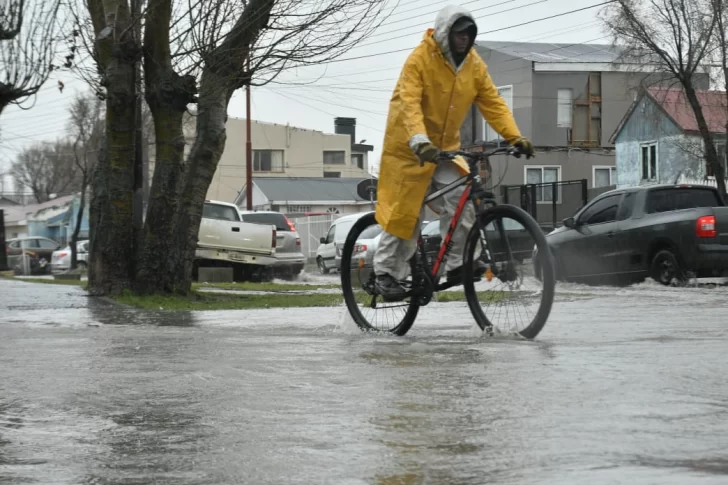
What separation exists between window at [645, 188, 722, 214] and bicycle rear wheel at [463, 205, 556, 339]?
32.9ft

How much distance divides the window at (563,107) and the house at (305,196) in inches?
767

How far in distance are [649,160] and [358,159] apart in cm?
4234

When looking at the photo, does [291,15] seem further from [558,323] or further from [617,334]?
[617,334]

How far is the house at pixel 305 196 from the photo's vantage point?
70.9 m

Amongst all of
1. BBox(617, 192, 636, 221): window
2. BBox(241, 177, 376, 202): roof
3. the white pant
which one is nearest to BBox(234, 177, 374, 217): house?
BBox(241, 177, 376, 202): roof

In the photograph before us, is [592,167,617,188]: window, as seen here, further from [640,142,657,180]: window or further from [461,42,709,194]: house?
[640,142,657,180]: window

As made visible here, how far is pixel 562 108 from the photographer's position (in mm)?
52312

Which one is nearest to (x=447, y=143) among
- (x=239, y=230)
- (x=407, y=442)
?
(x=407, y=442)

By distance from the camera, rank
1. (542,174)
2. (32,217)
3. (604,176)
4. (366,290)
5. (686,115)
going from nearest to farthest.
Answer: (366,290), (686,115), (542,174), (604,176), (32,217)

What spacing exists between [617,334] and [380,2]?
784cm

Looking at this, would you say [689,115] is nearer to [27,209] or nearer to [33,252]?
[33,252]

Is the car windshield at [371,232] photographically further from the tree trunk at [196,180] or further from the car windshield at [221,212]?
the car windshield at [221,212]

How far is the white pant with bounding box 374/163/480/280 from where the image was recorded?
704cm

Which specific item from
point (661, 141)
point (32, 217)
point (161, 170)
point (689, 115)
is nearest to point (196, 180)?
point (161, 170)
